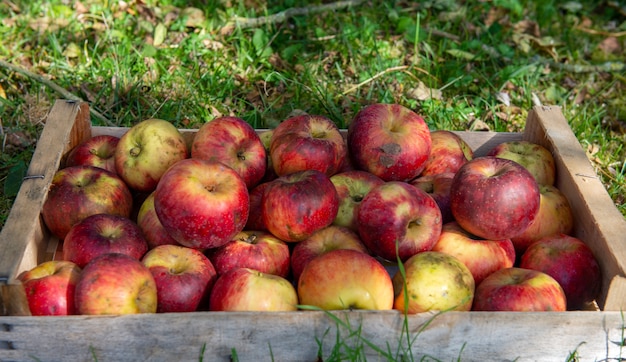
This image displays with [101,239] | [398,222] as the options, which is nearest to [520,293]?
[398,222]

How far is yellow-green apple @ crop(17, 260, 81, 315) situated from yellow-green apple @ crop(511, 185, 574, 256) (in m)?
1.75

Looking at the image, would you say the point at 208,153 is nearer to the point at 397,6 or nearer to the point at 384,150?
the point at 384,150

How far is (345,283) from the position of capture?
2.38 m

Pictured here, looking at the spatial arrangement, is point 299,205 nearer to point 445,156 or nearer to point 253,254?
point 253,254

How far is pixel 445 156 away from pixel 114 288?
1.64 meters

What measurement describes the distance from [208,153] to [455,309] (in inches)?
47.4

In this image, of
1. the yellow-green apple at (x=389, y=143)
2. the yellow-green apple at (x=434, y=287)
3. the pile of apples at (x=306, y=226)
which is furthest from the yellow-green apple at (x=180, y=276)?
the yellow-green apple at (x=389, y=143)

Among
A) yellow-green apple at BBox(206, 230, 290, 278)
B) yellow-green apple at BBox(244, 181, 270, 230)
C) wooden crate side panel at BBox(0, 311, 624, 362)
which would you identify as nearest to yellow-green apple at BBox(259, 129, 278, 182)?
yellow-green apple at BBox(244, 181, 270, 230)

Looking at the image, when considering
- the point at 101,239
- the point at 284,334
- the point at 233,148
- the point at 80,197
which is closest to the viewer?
the point at 284,334

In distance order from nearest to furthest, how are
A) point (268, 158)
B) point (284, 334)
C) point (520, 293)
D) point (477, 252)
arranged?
point (284, 334), point (520, 293), point (477, 252), point (268, 158)

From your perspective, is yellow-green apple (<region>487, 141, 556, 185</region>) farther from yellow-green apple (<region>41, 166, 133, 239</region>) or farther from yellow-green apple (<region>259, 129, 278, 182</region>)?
yellow-green apple (<region>41, 166, 133, 239</region>)

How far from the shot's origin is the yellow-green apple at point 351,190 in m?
2.88

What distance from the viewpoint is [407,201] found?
2.68 m

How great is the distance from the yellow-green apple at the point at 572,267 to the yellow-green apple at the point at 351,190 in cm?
70
